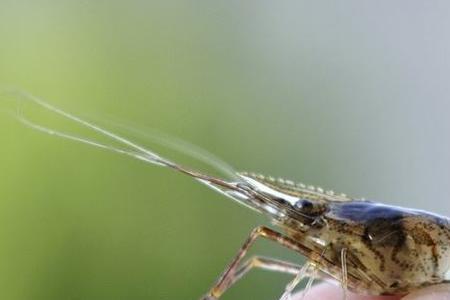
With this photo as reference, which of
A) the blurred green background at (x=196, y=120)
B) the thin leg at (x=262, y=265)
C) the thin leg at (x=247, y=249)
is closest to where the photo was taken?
the thin leg at (x=247, y=249)

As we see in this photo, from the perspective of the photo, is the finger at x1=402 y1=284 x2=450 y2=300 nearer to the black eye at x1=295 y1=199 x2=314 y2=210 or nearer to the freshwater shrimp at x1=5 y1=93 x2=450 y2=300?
the freshwater shrimp at x1=5 y1=93 x2=450 y2=300

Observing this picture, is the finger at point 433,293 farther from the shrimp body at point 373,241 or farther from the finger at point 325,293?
the finger at point 325,293

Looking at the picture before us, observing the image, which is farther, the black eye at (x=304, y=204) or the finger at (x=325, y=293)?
the finger at (x=325, y=293)

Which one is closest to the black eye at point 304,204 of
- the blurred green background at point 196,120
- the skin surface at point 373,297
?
the skin surface at point 373,297

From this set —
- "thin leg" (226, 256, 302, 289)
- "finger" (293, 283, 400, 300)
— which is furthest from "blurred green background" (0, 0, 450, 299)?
"thin leg" (226, 256, 302, 289)

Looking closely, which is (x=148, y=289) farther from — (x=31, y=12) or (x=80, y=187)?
(x=31, y=12)

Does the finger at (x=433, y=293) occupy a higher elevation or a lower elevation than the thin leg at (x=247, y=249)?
higher

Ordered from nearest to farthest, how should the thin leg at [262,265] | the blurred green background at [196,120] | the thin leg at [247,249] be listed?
1. the thin leg at [247,249]
2. the thin leg at [262,265]
3. the blurred green background at [196,120]
